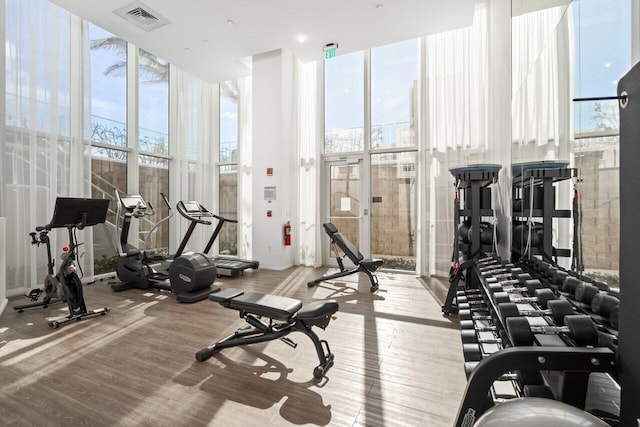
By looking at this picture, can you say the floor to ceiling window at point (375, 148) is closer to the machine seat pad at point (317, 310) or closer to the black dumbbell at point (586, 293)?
the machine seat pad at point (317, 310)

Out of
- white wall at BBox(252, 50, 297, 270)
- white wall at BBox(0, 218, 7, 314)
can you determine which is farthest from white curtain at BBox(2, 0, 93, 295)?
white wall at BBox(252, 50, 297, 270)

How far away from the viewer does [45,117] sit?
171 inches

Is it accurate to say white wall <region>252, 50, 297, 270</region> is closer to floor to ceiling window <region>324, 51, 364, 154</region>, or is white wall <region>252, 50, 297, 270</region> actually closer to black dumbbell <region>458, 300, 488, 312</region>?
floor to ceiling window <region>324, 51, 364, 154</region>

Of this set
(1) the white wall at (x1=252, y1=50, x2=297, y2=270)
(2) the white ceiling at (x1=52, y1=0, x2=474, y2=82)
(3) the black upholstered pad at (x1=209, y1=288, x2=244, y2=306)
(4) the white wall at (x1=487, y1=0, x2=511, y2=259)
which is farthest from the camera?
(1) the white wall at (x1=252, y1=50, x2=297, y2=270)

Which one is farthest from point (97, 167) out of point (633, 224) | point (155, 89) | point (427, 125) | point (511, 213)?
point (633, 224)

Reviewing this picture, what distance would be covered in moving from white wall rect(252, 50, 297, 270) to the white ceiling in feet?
1.29

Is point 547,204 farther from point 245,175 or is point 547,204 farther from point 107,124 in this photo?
point 107,124

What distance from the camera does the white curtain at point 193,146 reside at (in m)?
6.54

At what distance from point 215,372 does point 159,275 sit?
2892 mm

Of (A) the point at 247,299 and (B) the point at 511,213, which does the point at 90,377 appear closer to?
(A) the point at 247,299

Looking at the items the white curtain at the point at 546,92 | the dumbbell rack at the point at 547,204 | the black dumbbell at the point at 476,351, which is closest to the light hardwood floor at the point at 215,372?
the black dumbbell at the point at 476,351

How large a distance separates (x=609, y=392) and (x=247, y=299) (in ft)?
7.10

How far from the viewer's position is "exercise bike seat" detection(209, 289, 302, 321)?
2.32 metres

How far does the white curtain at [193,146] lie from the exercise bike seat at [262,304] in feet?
15.1
